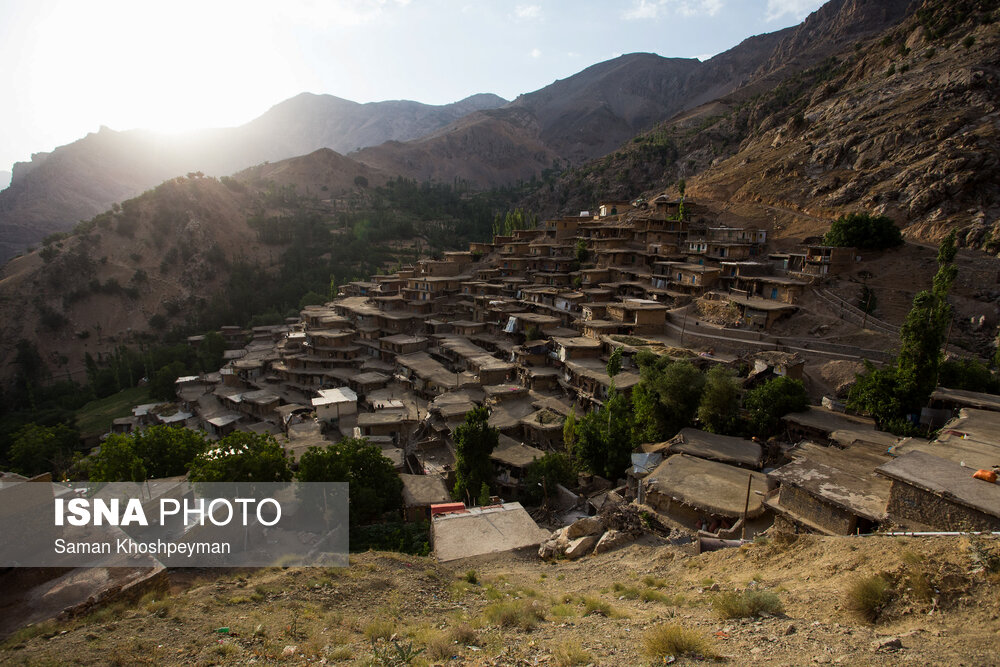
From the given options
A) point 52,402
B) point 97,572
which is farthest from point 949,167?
point 52,402

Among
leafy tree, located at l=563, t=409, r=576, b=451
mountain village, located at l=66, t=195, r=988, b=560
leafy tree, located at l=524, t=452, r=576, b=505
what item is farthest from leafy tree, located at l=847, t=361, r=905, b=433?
leafy tree, located at l=524, t=452, r=576, b=505

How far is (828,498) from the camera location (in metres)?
13.2

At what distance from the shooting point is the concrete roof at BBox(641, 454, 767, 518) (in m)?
15.8

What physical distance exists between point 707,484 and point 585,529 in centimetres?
492

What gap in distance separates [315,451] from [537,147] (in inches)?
7335

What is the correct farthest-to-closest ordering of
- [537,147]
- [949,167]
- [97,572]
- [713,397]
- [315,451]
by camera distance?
[537,147]
[949,167]
[713,397]
[315,451]
[97,572]

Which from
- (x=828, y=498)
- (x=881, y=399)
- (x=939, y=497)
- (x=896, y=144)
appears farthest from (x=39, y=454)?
(x=896, y=144)

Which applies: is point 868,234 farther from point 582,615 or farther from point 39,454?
point 39,454

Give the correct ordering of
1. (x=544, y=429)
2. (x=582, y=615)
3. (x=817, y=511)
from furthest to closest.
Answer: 1. (x=544, y=429)
2. (x=817, y=511)
3. (x=582, y=615)

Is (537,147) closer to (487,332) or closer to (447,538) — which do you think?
(487,332)

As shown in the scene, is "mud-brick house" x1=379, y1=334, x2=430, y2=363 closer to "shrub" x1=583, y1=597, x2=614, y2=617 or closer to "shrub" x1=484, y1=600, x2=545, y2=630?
"shrub" x1=484, y1=600, x2=545, y2=630

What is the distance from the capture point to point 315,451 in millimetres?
19125

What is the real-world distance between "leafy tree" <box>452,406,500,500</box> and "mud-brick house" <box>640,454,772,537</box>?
6.83 meters

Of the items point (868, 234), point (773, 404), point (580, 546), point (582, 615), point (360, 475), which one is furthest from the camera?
point (868, 234)
